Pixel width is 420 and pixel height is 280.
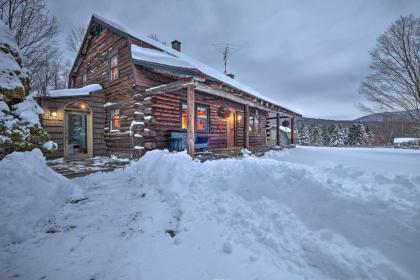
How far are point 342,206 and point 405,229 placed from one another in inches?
25.6

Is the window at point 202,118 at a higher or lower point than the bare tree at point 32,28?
lower

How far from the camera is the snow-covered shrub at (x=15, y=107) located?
4465 millimetres

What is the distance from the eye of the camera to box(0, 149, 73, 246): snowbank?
2744 mm

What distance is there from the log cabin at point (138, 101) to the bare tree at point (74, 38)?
927 cm

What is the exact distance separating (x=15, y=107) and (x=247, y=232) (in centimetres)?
615

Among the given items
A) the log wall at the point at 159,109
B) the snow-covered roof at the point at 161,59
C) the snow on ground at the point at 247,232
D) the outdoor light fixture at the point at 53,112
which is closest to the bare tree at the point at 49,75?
the outdoor light fixture at the point at 53,112

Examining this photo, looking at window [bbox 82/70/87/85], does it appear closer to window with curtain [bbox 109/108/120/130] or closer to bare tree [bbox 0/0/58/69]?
bare tree [bbox 0/0/58/69]

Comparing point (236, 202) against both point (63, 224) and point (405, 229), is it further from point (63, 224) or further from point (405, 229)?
point (63, 224)

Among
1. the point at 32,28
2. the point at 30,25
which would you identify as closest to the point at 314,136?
the point at 32,28

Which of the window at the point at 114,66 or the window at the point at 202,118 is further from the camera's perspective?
the window at the point at 202,118

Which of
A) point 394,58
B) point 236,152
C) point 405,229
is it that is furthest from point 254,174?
point 394,58

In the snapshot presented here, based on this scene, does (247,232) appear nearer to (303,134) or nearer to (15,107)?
(15,107)

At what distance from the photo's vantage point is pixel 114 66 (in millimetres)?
10820

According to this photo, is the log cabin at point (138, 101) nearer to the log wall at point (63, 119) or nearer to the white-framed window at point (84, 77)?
the log wall at point (63, 119)
